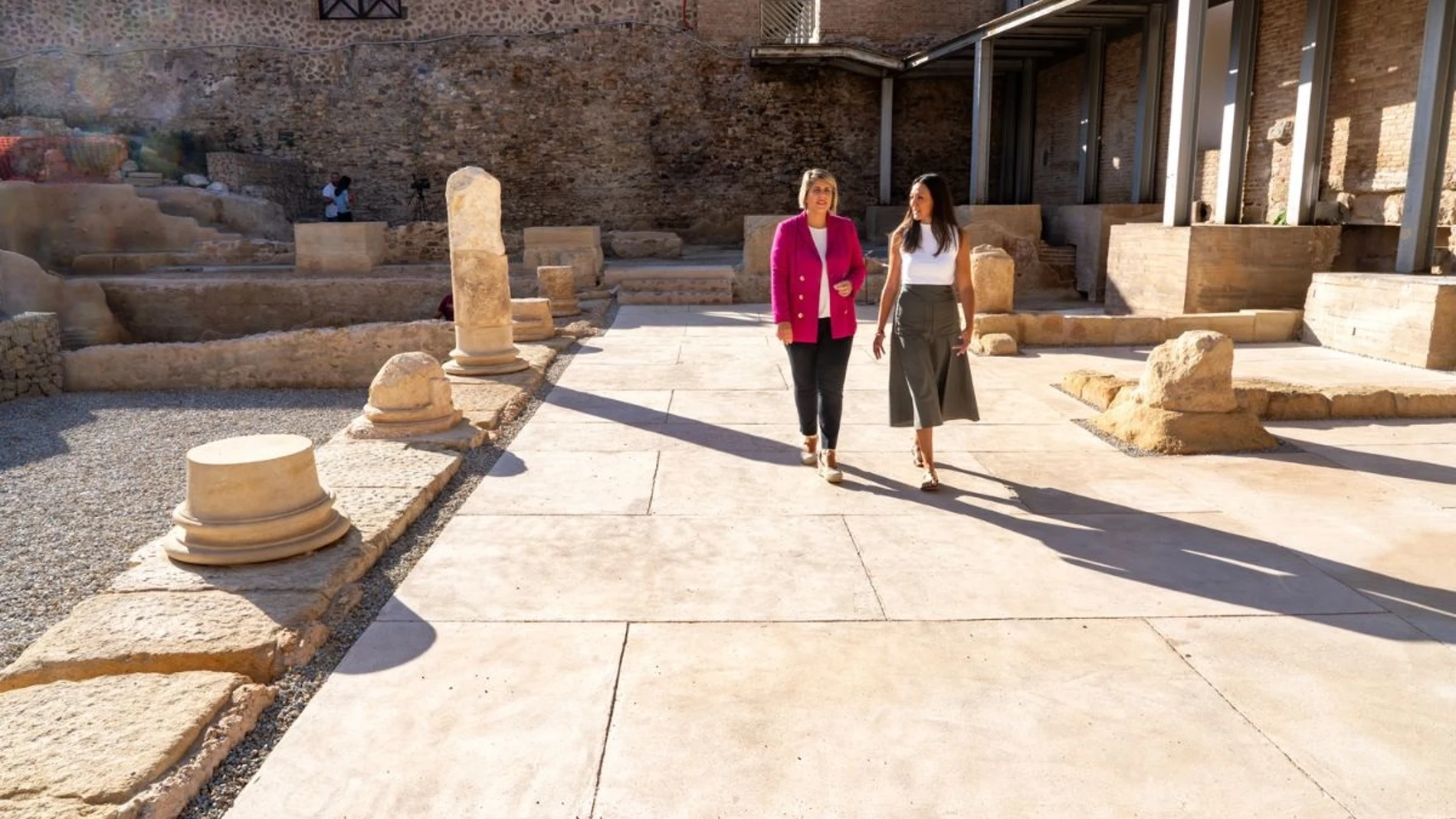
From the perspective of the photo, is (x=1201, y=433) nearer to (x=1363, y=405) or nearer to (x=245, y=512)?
(x=1363, y=405)

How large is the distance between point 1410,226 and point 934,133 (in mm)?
15202

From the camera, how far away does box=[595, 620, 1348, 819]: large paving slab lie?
2.45m

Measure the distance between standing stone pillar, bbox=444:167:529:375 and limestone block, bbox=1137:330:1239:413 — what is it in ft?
16.8

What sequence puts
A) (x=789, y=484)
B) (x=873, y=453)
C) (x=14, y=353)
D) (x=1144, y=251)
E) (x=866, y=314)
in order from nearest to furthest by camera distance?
(x=789, y=484), (x=873, y=453), (x=14, y=353), (x=1144, y=251), (x=866, y=314)

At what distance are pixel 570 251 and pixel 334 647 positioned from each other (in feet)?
40.1

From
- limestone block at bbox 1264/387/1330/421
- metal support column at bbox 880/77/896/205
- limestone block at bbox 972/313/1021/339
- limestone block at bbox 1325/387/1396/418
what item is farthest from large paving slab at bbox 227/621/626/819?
metal support column at bbox 880/77/896/205

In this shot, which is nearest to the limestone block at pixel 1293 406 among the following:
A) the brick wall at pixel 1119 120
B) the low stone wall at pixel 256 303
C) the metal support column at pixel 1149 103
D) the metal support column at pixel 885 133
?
the metal support column at pixel 1149 103

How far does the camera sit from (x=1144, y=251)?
11328 millimetres

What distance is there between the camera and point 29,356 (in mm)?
10578

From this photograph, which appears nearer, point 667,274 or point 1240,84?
point 1240,84

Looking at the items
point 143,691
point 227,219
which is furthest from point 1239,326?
point 227,219

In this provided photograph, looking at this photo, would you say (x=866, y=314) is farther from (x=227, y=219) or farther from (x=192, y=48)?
(x=192, y=48)

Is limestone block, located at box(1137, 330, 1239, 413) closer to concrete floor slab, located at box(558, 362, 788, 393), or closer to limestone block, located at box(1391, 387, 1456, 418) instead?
limestone block, located at box(1391, 387, 1456, 418)

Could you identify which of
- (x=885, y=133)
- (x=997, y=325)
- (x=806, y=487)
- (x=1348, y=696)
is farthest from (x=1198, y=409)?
(x=885, y=133)
